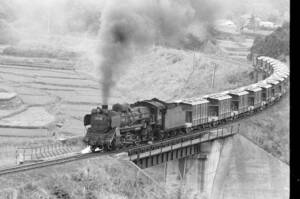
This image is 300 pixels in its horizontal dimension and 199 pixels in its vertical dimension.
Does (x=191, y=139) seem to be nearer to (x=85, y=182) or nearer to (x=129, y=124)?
(x=129, y=124)

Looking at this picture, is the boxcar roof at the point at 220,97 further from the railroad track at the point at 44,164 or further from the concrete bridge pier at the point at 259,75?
the concrete bridge pier at the point at 259,75

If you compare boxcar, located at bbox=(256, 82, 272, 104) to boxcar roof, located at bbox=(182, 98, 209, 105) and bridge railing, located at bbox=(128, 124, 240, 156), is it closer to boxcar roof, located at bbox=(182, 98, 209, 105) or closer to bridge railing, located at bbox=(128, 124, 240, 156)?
bridge railing, located at bbox=(128, 124, 240, 156)

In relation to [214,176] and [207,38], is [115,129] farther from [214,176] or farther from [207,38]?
[207,38]

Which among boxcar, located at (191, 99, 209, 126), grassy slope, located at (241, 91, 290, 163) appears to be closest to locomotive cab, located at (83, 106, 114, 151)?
boxcar, located at (191, 99, 209, 126)

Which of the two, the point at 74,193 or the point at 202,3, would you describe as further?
the point at 202,3

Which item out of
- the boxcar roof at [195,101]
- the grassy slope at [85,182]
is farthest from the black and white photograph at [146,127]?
the boxcar roof at [195,101]
